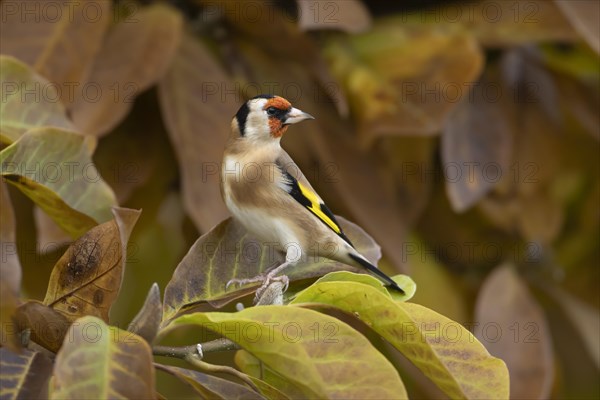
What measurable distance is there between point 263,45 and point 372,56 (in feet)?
0.68

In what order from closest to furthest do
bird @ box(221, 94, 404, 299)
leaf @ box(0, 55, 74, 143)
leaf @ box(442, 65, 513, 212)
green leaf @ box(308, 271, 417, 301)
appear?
green leaf @ box(308, 271, 417, 301), leaf @ box(0, 55, 74, 143), bird @ box(221, 94, 404, 299), leaf @ box(442, 65, 513, 212)

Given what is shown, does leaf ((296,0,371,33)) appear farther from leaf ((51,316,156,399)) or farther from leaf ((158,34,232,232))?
leaf ((51,316,156,399))

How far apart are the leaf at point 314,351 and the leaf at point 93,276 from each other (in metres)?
0.13

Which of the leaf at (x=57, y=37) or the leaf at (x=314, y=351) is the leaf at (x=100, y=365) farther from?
the leaf at (x=57, y=37)

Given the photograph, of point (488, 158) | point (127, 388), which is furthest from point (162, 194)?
point (127, 388)

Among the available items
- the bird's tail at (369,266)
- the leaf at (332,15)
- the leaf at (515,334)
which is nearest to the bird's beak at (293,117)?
the leaf at (332,15)

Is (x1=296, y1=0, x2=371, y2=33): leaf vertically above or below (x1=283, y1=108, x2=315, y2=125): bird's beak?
above

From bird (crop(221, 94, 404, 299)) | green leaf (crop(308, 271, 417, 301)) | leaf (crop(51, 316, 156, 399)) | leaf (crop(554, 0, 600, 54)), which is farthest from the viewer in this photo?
leaf (crop(554, 0, 600, 54))

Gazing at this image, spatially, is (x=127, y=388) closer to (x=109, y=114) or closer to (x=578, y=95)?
(x=109, y=114)

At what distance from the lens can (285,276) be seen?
46.1 inches

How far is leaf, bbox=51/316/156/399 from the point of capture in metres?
0.77

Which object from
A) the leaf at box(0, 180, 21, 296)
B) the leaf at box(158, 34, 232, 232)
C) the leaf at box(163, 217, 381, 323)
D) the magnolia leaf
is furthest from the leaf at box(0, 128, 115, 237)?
the leaf at box(158, 34, 232, 232)

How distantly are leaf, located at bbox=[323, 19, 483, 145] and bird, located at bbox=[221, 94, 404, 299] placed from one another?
228 millimetres

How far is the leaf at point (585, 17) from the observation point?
5.51 feet
